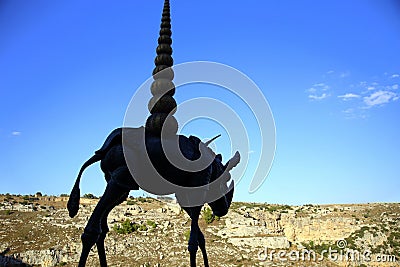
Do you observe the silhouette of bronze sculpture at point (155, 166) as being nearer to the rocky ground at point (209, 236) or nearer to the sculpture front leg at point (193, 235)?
the sculpture front leg at point (193, 235)

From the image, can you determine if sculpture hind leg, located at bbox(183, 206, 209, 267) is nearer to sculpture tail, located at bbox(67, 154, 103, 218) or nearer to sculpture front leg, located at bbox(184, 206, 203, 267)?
sculpture front leg, located at bbox(184, 206, 203, 267)

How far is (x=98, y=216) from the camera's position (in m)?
8.97

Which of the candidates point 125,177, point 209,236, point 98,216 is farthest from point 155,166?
point 209,236

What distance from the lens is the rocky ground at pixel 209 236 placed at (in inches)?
1895

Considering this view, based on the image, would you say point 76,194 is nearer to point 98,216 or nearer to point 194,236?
point 98,216

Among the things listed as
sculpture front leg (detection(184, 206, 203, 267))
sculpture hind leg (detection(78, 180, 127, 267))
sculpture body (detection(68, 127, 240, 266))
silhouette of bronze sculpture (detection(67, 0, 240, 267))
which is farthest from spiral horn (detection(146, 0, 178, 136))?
sculpture front leg (detection(184, 206, 203, 267))

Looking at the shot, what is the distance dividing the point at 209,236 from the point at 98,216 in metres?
47.8

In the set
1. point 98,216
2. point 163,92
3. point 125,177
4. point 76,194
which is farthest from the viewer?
point 163,92

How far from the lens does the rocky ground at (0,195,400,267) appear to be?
48.1 meters

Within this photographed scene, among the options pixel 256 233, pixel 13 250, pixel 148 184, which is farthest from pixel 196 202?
pixel 256 233

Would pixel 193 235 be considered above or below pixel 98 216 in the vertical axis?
below

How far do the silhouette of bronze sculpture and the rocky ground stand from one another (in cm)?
3721

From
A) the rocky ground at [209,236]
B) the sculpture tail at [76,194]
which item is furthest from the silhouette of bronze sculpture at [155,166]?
the rocky ground at [209,236]

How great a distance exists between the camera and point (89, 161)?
374 inches
